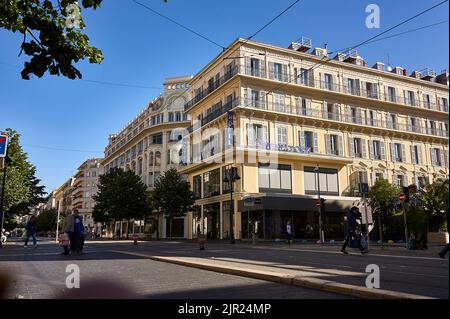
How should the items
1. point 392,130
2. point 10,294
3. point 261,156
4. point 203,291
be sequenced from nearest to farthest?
point 10,294 → point 203,291 → point 261,156 → point 392,130

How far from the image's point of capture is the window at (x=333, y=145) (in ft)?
129

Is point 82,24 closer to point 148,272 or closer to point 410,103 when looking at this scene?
point 148,272

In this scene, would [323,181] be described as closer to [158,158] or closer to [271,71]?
[271,71]

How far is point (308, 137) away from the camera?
39.0 metres

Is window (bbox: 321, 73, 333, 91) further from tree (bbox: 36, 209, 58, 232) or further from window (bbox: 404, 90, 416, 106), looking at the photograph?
tree (bbox: 36, 209, 58, 232)

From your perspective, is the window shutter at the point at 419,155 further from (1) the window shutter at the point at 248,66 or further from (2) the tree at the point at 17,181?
(2) the tree at the point at 17,181

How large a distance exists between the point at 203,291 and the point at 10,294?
2.67 metres

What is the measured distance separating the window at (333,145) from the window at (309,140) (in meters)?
1.18

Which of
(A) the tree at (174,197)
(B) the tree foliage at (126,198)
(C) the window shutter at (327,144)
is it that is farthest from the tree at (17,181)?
(C) the window shutter at (327,144)

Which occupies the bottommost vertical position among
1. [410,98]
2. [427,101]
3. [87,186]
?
[87,186]

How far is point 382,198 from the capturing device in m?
31.1

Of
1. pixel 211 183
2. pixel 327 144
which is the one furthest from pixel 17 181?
pixel 327 144

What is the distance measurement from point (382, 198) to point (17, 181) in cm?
2772
